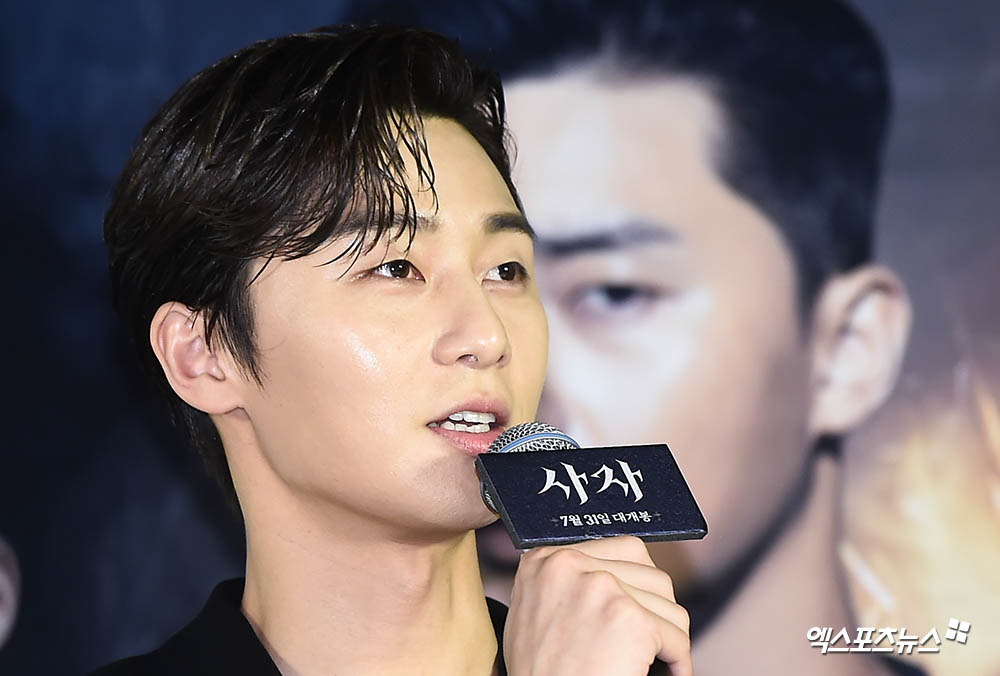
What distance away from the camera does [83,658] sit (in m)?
1.96

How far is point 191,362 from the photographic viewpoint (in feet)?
4.80

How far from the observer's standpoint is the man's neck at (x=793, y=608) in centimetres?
191

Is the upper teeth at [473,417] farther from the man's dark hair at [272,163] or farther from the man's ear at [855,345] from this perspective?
the man's ear at [855,345]

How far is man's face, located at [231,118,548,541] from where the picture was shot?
127cm

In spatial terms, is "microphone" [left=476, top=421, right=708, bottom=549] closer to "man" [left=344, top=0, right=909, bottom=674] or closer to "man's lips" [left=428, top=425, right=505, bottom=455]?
"man's lips" [left=428, top=425, right=505, bottom=455]

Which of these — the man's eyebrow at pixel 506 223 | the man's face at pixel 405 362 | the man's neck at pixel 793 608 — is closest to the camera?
the man's face at pixel 405 362

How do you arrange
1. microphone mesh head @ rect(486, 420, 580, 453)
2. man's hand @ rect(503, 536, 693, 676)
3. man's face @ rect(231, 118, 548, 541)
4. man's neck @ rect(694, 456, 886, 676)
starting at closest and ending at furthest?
man's hand @ rect(503, 536, 693, 676) → microphone mesh head @ rect(486, 420, 580, 453) → man's face @ rect(231, 118, 548, 541) → man's neck @ rect(694, 456, 886, 676)

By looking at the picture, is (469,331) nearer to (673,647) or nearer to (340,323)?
(340,323)

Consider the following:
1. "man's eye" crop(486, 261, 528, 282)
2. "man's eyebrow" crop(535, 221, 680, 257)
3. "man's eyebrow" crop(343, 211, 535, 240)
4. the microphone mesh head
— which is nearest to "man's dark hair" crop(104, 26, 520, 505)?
"man's eyebrow" crop(343, 211, 535, 240)

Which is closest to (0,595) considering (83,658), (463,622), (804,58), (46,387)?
(83,658)

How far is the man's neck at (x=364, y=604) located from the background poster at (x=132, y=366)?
0.61 m

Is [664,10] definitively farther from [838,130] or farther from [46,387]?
[46,387]

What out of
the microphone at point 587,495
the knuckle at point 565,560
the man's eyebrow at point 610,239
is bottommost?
the man's eyebrow at point 610,239

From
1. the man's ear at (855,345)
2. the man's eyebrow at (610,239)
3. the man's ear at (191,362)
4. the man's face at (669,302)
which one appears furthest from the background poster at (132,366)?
the man's ear at (191,362)
